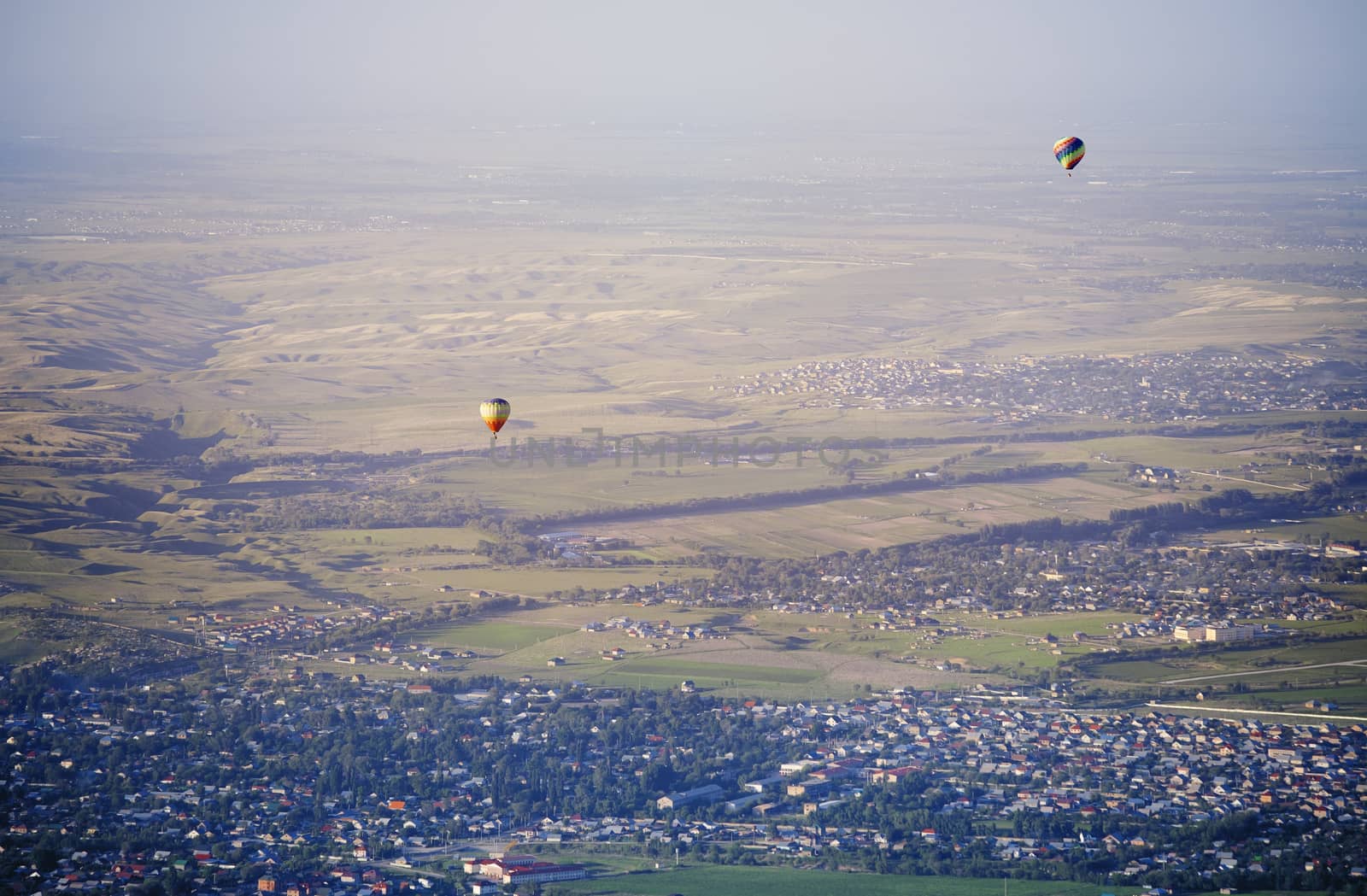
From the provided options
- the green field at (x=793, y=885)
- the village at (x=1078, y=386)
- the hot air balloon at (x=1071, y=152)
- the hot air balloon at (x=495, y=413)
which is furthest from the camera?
the village at (x=1078, y=386)

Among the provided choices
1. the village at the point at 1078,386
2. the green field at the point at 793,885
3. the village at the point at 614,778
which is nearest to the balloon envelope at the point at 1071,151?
the village at the point at 1078,386

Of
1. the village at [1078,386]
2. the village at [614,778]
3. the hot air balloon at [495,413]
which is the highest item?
the village at [1078,386]

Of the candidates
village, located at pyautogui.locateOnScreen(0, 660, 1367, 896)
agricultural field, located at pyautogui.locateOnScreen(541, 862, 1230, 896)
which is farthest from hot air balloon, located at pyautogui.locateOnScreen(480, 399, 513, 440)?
agricultural field, located at pyautogui.locateOnScreen(541, 862, 1230, 896)

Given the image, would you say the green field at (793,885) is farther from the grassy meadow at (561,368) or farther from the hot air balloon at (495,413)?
the hot air balloon at (495,413)

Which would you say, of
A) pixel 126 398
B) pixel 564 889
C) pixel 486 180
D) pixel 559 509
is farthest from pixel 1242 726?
pixel 486 180

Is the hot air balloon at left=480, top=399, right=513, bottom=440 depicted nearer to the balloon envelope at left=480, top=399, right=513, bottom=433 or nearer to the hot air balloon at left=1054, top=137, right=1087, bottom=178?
the balloon envelope at left=480, top=399, right=513, bottom=433

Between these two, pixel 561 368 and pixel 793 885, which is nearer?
pixel 793 885

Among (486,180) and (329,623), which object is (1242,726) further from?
(486,180)

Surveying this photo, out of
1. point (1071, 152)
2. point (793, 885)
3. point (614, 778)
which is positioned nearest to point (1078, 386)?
point (1071, 152)

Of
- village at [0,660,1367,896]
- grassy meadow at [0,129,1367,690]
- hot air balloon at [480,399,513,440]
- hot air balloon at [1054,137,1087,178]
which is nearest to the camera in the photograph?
village at [0,660,1367,896]

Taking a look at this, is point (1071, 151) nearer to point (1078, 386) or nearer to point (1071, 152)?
point (1071, 152)

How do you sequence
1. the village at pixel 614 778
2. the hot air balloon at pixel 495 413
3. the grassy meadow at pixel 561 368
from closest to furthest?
the village at pixel 614 778 → the grassy meadow at pixel 561 368 → the hot air balloon at pixel 495 413
